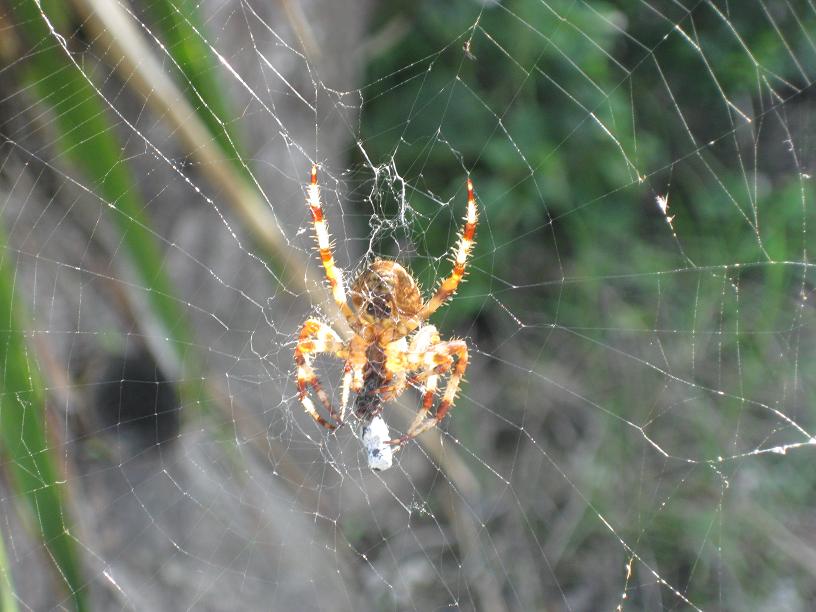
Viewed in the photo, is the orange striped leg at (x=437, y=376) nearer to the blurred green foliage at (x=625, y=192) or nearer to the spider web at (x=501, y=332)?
the spider web at (x=501, y=332)

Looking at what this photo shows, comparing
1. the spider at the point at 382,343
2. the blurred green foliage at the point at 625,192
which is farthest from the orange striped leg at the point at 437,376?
the blurred green foliage at the point at 625,192

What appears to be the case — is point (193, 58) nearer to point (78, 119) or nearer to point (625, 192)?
point (78, 119)

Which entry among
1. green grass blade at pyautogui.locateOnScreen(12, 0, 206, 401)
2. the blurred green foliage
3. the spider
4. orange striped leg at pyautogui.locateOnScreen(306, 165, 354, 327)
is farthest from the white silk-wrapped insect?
the blurred green foliage

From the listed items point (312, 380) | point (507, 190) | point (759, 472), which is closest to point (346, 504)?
point (312, 380)

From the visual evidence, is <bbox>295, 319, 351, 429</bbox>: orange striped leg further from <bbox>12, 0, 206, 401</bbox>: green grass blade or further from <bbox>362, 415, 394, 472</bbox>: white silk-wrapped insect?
<bbox>12, 0, 206, 401</bbox>: green grass blade

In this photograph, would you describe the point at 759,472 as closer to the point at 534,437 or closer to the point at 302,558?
the point at 534,437

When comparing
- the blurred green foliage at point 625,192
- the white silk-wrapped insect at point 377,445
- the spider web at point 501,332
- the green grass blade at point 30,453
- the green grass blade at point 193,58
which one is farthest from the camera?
the blurred green foliage at point 625,192
